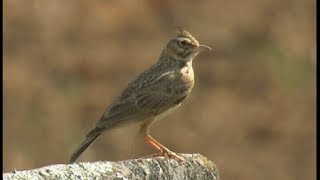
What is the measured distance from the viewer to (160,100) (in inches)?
460

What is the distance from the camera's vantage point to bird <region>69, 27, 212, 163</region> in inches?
449

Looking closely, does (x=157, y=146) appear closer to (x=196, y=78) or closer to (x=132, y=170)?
(x=132, y=170)

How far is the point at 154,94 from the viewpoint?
1166 centimetres

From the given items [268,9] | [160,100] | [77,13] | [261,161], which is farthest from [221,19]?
[160,100]

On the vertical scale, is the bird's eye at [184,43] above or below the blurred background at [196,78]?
above

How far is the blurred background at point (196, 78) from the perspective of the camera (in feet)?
69.5

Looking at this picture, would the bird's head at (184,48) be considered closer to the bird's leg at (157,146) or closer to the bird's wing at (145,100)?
the bird's wing at (145,100)

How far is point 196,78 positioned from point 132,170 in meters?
13.7

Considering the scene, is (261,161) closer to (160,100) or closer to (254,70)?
(254,70)

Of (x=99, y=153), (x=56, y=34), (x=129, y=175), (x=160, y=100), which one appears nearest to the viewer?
(x=129, y=175)

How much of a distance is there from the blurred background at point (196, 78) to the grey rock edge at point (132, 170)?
9874mm

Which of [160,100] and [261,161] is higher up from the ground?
[160,100]

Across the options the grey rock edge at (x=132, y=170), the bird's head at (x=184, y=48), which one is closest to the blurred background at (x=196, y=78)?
the bird's head at (x=184, y=48)

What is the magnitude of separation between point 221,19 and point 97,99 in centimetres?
358
